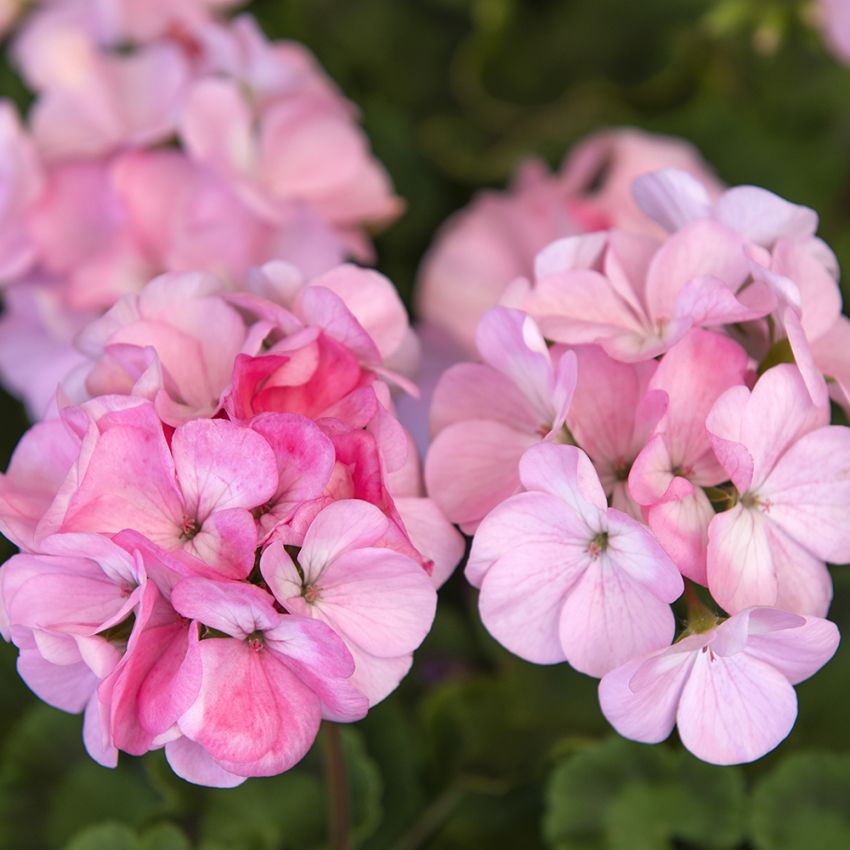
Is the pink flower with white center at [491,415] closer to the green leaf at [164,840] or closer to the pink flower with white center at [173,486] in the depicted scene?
the pink flower with white center at [173,486]

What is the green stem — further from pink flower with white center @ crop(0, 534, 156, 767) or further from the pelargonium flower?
the pelargonium flower

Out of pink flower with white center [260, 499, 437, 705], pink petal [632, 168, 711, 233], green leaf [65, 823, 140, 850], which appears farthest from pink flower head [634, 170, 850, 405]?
green leaf [65, 823, 140, 850]

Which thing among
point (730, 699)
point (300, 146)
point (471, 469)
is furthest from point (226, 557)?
point (300, 146)

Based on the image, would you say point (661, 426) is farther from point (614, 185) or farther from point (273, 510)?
point (614, 185)

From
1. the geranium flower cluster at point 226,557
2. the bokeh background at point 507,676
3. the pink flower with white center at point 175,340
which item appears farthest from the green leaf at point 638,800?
the pink flower with white center at point 175,340

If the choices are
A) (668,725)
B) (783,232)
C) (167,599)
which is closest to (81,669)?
(167,599)

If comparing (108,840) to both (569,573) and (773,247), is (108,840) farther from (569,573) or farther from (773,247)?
(773,247)

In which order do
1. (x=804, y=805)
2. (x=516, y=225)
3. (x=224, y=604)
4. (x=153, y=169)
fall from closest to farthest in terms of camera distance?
1. (x=224, y=604)
2. (x=804, y=805)
3. (x=153, y=169)
4. (x=516, y=225)
